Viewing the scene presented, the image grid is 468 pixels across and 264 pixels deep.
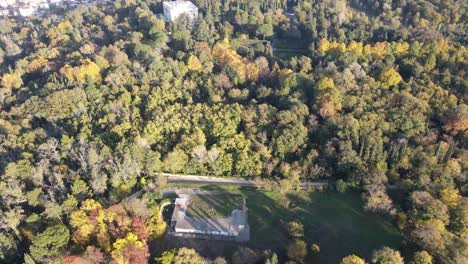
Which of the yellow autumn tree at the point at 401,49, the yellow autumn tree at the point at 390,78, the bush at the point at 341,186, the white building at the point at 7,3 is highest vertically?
the yellow autumn tree at the point at 401,49

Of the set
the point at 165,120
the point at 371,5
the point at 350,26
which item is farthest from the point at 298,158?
the point at 371,5

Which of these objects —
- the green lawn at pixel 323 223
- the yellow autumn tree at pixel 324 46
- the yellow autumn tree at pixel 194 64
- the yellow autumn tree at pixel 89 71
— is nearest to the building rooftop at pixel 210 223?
the green lawn at pixel 323 223

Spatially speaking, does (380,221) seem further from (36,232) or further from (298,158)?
(36,232)

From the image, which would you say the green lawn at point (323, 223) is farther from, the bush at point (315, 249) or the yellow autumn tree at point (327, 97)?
the yellow autumn tree at point (327, 97)

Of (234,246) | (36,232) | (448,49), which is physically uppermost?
(448,49)

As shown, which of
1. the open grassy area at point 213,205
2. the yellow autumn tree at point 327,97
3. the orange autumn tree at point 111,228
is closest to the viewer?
the orange autumn tree at point 111,228

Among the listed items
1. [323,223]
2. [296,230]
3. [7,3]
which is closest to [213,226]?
[296,230]

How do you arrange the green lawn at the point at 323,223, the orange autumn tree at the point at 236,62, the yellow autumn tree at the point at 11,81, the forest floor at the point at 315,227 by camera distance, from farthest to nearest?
the yellow autumn tree at the point at 11,81
the orange autumn tree at the point at 236,62
the green lawn at the point at 323,223
the forest floor at the point at 315,227

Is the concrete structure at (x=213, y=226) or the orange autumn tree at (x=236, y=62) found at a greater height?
the orange autumn tree at (x=236, y=62)
